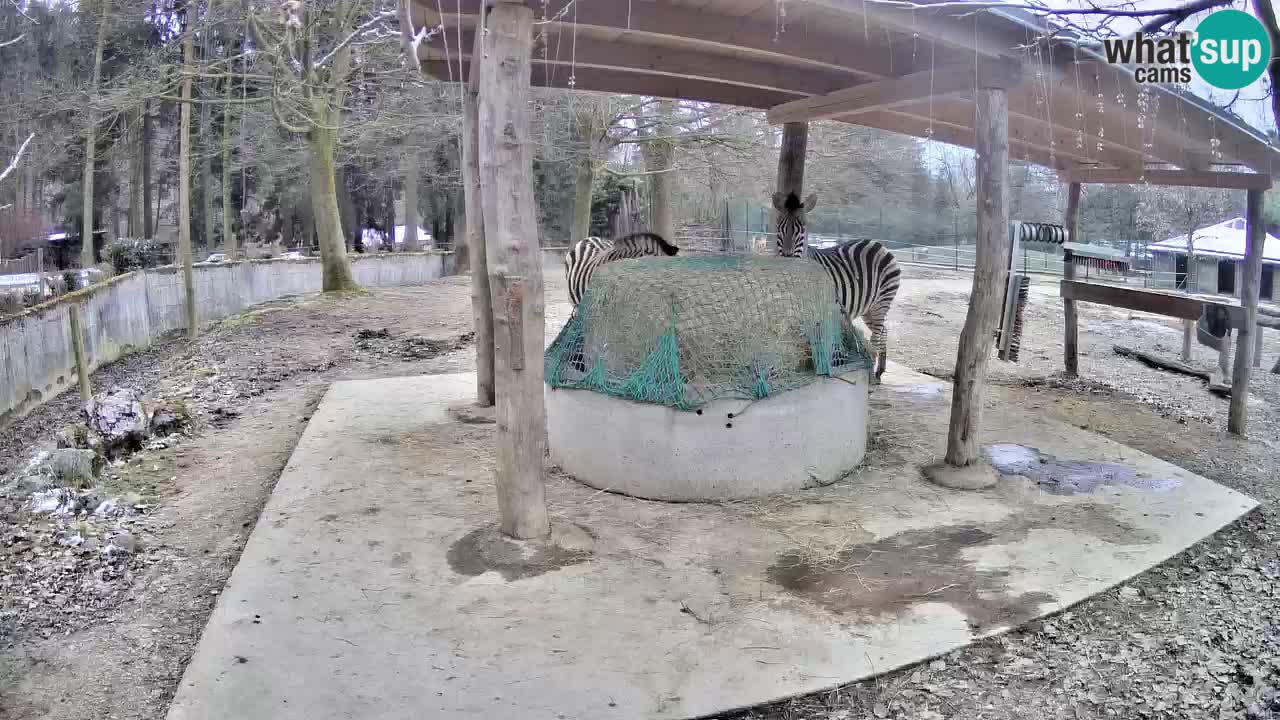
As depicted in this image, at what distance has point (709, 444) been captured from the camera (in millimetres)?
5203

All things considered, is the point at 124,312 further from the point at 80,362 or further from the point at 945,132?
the point at 945,132

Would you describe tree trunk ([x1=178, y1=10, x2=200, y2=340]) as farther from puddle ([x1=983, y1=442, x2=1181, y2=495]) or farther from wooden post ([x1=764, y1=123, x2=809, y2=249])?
puddle ([x1=983, y1=442, x2=1181, y2=495])

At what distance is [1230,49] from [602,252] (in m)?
6.19

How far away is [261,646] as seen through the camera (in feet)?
11.2

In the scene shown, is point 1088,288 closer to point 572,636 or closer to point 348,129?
point 572,636

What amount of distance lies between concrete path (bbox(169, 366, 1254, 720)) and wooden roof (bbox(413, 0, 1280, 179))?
2.57 m

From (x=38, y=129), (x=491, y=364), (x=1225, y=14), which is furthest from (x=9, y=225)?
(x=1225, y=14)

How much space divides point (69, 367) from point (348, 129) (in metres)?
7.68

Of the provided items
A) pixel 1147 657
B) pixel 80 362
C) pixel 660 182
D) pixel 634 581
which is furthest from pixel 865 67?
pixel 660 182

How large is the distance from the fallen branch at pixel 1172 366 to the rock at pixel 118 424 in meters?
11.2

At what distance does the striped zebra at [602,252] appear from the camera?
333 inches

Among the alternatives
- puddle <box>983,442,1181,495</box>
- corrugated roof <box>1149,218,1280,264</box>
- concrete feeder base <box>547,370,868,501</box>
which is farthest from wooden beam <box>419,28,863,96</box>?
Answer: corrugated roof <box>1149,218,1280,264</box>

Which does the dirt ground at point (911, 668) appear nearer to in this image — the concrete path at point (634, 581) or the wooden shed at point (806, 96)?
the concrete path at point (634, 581)

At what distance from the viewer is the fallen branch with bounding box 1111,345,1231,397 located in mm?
9688
